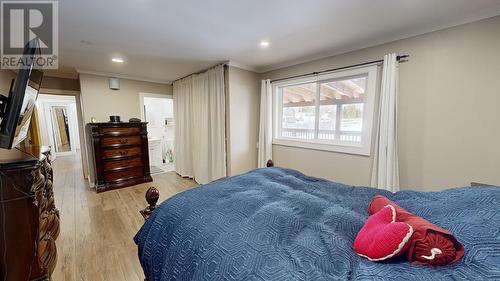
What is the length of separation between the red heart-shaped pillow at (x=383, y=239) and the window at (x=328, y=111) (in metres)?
1.84

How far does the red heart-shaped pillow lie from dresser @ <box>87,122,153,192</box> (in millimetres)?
4138

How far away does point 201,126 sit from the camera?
384 centimetres

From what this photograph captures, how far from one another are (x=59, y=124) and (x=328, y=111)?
9425 millimetres

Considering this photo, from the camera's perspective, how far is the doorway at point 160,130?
5.64 m

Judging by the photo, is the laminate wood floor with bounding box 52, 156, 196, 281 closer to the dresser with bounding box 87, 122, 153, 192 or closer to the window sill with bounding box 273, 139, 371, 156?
the dresser with bounding box 87, 122, 153, 192

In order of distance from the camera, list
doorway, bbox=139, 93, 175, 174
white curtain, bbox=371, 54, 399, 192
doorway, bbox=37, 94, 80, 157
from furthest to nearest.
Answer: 1. doorway, bbox=37, 94, 80, 157
2. doorway, bbox=139, 93, 175, 174
3. white curtain, bbox=371, 54, 399, 192

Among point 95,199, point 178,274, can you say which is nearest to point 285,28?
point 178,274

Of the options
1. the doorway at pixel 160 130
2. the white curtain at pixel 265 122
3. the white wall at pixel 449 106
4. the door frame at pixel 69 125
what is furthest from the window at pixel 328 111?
the door frame at pixel 69 125

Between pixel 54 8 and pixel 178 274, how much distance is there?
2211 millimetres

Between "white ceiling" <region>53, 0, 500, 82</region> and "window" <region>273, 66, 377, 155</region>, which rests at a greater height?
"white ceiling" <region>53, 0, 500, 82</region>

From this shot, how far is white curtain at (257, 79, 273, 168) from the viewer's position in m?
3.48

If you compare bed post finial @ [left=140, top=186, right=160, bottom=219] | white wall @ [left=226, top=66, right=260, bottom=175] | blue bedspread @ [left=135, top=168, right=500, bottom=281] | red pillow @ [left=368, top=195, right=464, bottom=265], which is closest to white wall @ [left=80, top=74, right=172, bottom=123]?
white wall @ [left=226, top=66, right=260, bottom=175]

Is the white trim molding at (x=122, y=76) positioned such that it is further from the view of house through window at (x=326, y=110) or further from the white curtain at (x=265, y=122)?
the view of house through window at (x=326, y=110)

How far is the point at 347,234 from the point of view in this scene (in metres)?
0.97
